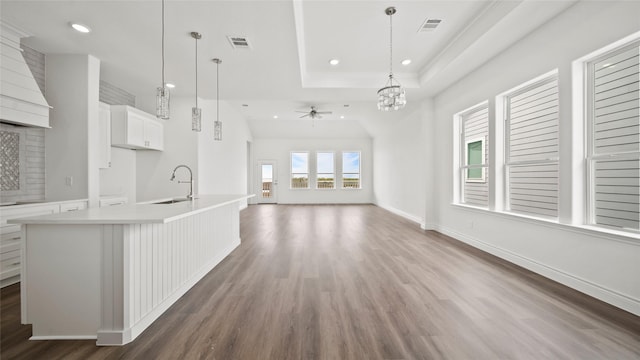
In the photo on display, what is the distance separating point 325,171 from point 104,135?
820 centimetres

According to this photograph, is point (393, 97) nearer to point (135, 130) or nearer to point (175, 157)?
point (135, 130)

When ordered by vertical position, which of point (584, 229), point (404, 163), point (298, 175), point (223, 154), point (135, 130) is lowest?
point (584, 229)

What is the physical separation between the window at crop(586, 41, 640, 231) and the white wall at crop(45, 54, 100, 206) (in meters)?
6.25

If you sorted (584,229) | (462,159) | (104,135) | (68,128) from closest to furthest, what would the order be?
1. (584,229)
2. (68,128)
3. (104,135)
4. (462,159)

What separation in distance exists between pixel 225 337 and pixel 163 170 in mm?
5047

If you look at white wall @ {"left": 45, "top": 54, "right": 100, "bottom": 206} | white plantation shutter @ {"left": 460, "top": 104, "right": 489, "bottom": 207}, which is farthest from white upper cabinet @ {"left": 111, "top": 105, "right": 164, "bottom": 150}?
white plantation shutter @ {"left": 460, "top": 104, "right": 489, "bottom": 207}

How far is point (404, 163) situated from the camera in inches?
299

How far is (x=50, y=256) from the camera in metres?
1.84

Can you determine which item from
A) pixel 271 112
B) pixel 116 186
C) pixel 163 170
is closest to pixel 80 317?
pixel 116 186

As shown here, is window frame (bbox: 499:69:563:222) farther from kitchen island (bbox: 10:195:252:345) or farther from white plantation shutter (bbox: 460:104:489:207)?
kitchen island (bbox: 10:195:252:345)

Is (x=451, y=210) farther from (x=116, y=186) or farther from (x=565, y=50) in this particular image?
(x=116, y=186)

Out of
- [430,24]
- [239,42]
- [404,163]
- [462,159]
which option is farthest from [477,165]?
[239,42]

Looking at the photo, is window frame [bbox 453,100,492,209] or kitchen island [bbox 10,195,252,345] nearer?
kitchen island [bbox 10,195,252,345]

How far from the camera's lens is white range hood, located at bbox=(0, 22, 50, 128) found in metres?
2.90
